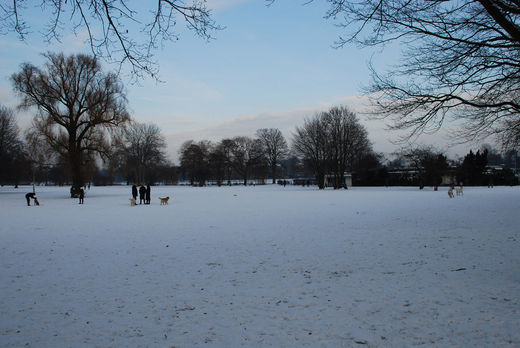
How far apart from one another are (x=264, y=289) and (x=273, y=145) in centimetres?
8286

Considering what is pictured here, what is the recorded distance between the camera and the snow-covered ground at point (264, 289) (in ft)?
13.3

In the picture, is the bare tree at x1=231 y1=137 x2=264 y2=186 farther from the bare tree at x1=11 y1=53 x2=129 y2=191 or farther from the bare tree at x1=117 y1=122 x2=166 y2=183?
the bare tree at x1=11 y1=53 x2=129 y2=191

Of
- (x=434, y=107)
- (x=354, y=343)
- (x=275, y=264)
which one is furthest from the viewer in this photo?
(x=434, y=107)

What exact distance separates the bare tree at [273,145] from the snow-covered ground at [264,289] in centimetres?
7691

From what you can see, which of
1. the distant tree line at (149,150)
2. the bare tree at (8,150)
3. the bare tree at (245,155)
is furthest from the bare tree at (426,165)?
the bare tree at (8,150)

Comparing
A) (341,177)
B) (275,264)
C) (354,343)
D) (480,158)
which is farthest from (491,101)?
(480,158)

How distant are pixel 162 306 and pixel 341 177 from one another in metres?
53.8

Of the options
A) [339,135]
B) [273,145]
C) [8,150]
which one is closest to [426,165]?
→ [339,135]

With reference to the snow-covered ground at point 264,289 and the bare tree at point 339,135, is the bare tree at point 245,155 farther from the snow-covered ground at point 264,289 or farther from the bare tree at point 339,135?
the snow-covered ground at point 264,289

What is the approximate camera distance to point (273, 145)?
88000mm

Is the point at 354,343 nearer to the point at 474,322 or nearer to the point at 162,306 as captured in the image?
the point at 474,322

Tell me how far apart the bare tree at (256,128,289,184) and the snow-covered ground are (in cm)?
7691

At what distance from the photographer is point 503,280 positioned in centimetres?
592

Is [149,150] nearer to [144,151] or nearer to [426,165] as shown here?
[144,151]
